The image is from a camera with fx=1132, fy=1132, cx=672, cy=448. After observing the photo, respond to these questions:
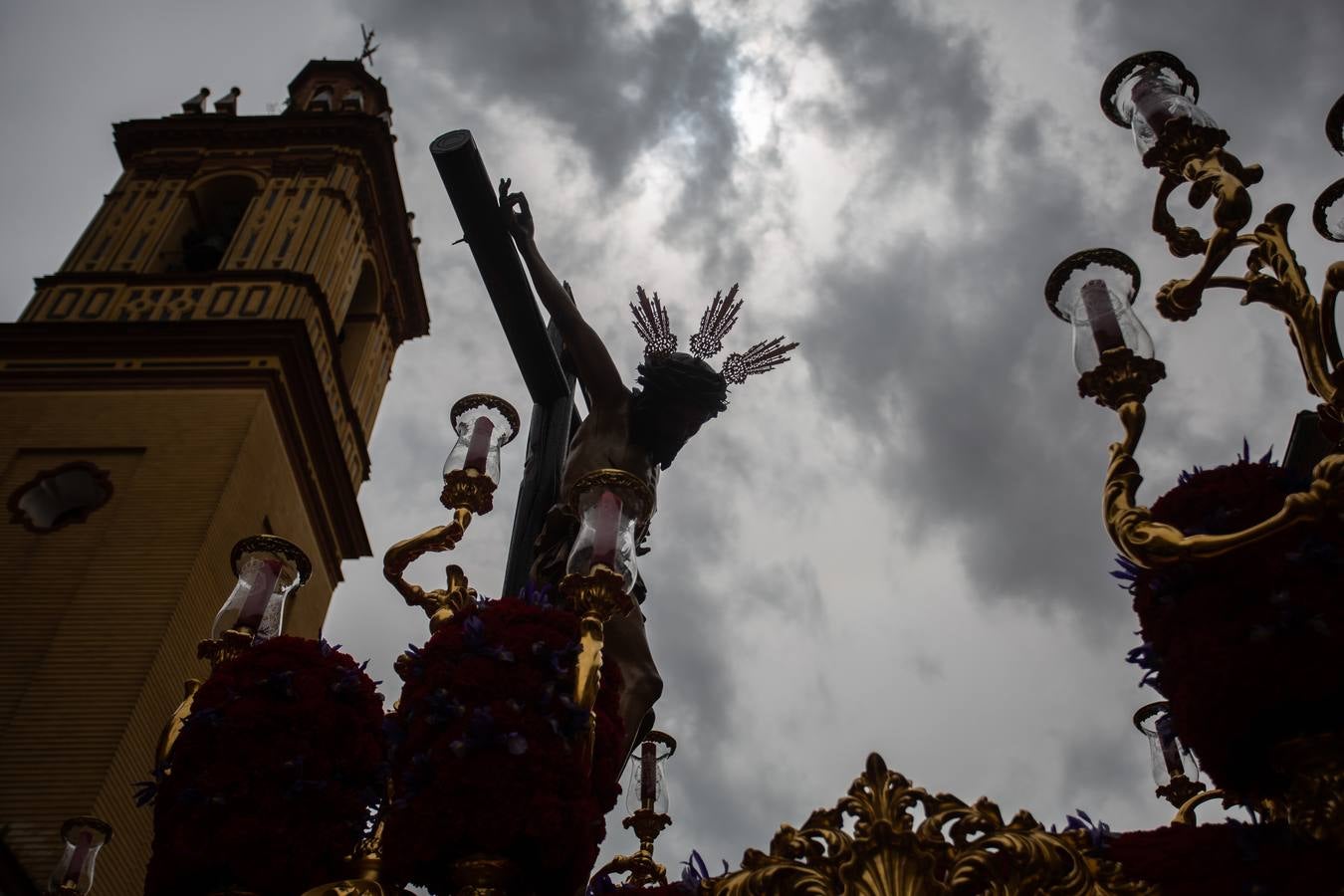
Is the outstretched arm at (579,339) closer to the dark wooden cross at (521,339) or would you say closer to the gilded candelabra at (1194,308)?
the dark wooden cross at (521,339)

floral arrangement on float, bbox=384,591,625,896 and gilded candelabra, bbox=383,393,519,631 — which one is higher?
gilded candelabra, bbox=383,393,519,631

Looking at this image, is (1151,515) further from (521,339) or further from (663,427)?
(521,339)

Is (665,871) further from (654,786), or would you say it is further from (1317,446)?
(1317,446)

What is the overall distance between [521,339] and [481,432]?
76.0 inches

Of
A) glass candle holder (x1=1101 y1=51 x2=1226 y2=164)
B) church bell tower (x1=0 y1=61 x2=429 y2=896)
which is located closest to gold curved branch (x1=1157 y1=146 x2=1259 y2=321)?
glass candle holder (x1=1101 y1=51 x2=1226 y2=164)

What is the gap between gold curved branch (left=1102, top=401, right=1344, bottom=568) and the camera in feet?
9.86

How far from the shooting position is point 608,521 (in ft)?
11.7

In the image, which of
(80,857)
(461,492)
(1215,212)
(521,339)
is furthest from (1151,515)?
(80,857)

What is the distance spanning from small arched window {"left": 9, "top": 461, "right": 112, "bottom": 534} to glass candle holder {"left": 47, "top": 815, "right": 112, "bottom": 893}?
20.9ft

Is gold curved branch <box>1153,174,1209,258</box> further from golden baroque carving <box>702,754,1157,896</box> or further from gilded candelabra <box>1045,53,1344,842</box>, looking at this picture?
golden baroque carving <box>702,754,1157,896</box>

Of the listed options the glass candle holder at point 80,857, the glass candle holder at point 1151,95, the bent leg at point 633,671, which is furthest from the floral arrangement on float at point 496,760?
the glass candle holder at point 80,857

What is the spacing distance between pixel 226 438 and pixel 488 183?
10.00 metres

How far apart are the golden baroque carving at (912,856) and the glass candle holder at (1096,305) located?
4.65 feet

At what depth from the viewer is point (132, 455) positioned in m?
14.9
